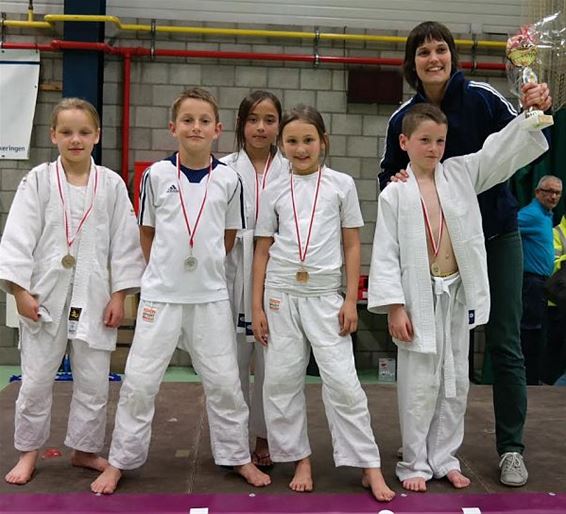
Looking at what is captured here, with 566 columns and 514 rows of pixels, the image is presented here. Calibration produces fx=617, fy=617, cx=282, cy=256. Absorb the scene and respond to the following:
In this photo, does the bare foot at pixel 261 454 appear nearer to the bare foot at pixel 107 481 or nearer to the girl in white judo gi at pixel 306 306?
the girl in white judo gi at pixel 306 306

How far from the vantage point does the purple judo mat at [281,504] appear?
1898 mm

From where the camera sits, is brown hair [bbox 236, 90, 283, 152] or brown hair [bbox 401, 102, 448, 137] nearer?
brown hair [bbox 401, 102, 448, 137]

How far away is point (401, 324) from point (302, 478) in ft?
2.05

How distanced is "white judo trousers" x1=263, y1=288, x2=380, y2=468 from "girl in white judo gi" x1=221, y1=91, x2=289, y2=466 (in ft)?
0.53

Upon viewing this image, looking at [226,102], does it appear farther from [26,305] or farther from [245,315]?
[26,305]

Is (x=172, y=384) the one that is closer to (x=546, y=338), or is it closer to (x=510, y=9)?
(x=546, y=338)

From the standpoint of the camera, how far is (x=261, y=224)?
7.09ft

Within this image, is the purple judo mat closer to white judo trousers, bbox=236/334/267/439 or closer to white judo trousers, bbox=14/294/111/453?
white judo trousers, bbox=14/294/111/453

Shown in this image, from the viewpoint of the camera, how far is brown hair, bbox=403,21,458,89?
84.3 inches

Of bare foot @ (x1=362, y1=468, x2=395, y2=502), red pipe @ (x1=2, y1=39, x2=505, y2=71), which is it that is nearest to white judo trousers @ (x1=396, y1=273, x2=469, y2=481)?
bare foot @ (x1=362, y1=468, x2=395, y2=502)

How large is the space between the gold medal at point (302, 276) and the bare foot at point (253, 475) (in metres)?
0.68

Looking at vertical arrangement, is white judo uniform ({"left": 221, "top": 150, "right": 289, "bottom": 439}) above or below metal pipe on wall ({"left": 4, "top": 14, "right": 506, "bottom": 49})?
below

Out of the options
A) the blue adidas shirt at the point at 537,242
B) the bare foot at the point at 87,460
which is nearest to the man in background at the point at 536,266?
the blue adidas shirt at the point at 537,242

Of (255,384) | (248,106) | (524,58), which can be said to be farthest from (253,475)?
(524,58)
